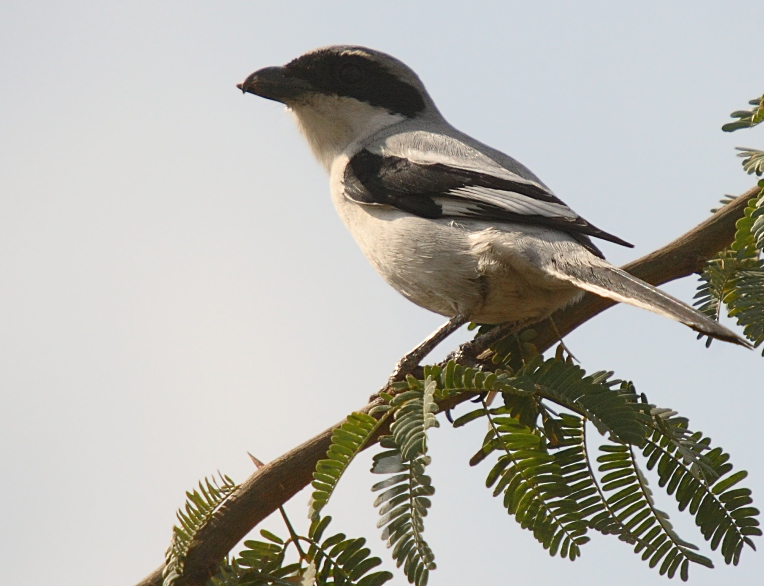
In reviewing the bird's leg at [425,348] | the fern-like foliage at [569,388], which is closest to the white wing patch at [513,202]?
the bird's leg at [425,348]

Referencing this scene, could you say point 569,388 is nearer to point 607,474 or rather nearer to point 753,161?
point 607,474

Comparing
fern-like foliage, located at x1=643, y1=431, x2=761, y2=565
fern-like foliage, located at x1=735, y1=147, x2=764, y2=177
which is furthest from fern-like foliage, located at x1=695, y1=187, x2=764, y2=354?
fern-like foliage, located at x1=643, y1=431, x2=761, y2=565

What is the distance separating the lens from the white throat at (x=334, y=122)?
484cm

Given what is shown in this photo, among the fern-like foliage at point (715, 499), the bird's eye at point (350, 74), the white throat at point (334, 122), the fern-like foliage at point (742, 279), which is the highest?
the bird's eye at point (350, 74)

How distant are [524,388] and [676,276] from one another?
1015 millimetres

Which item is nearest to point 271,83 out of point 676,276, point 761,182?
point 676,276

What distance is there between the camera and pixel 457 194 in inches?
155

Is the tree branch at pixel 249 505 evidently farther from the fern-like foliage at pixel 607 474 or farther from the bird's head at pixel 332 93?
the bird's head at pixel 332 93

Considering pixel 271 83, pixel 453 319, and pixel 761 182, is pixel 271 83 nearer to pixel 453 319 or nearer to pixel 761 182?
pixel 453 319

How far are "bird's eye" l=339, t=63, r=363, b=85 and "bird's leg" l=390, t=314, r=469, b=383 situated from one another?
174 cm

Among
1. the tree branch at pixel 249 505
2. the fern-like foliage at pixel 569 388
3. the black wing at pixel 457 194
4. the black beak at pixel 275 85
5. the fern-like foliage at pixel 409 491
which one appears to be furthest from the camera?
the black beak at pixel 275 85

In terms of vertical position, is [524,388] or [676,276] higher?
[676,276]

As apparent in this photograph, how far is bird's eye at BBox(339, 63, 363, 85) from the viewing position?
489 cm

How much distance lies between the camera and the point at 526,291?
3.58 m
